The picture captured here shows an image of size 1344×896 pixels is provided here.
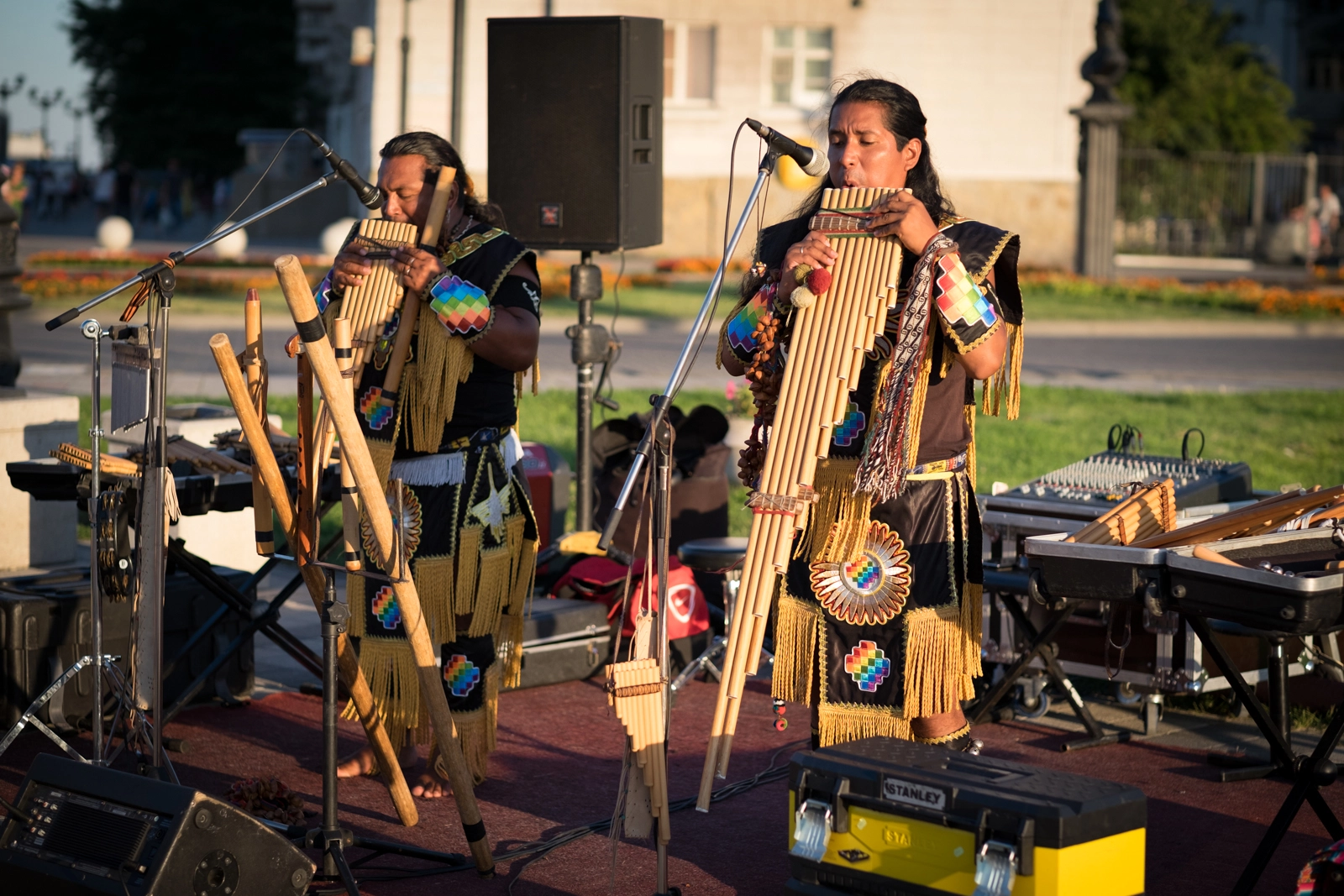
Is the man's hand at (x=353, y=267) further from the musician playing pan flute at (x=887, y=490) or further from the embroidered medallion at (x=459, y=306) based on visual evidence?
the musician playing pan flute at (x=887, y=490)

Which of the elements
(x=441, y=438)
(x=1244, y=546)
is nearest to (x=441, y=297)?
(x=441, y=438)

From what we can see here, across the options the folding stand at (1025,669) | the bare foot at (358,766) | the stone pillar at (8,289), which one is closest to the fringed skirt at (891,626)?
the folding stand at (1025,669)

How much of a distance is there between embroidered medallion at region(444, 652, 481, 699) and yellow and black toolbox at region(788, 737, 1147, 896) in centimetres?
124

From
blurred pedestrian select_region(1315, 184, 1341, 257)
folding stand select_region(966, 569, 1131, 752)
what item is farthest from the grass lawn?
blurred pedestrian select_region(1315, 184, 1341, 257)

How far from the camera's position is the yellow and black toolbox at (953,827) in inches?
107

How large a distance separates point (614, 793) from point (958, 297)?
73.0 inches

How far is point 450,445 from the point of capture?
3.99m

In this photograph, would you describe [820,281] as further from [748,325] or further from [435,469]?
[435,469]

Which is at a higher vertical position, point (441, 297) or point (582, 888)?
point (441, 297)

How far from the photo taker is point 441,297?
146 inches

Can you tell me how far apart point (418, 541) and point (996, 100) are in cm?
1977

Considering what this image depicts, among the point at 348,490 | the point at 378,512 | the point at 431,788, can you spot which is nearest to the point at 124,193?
the point at 431,788

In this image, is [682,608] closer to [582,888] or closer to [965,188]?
[582,888]

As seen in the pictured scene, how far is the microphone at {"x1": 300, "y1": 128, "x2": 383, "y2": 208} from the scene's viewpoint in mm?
3513
